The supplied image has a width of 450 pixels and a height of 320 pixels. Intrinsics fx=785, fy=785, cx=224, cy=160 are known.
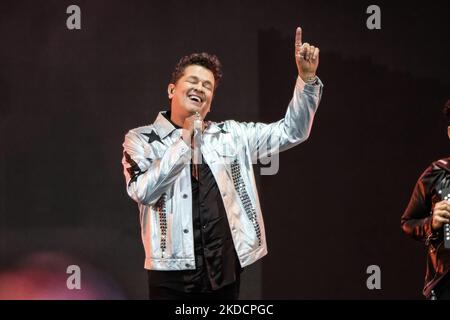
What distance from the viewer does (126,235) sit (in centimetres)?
418

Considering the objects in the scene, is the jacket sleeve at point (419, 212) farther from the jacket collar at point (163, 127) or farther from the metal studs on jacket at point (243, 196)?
the jacket collar at point (163, 127)

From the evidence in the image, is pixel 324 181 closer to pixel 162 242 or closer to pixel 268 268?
pixel 268 268

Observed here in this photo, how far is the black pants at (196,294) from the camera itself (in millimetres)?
2998

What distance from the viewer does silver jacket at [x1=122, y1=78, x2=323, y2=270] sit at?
3.02 meters

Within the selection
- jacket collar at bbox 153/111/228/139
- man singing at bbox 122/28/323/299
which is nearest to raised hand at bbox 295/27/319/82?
man singing at bbox 122/28/323/299

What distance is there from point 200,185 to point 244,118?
1133 millimetres

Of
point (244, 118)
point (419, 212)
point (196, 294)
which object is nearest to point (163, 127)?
point (196, 294)

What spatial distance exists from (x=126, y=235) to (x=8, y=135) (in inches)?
32.0

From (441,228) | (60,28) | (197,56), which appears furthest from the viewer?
(60,28)

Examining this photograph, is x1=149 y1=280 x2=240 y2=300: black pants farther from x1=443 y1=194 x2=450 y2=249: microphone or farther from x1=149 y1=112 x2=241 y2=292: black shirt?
x1=443 y1=194 x2=450 y2=249: microphone

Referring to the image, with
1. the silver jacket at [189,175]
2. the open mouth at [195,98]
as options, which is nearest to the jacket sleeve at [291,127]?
the silver jacket at [189,175]

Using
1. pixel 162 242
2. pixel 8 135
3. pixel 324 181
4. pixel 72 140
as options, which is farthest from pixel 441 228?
pixel 8 135

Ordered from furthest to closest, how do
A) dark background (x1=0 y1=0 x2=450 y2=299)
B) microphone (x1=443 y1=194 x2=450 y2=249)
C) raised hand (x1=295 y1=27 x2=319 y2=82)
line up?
dark background (x1=0 y1=0 x2=450 y2=299) → raised hand (x1=295 y1=27 x2=319 y2=82) → microphone (x1=443 y1=194 x2=450 y2=249)

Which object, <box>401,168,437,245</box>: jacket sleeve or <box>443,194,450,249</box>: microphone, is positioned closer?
<box>443,194,450,249</box>: microphone
